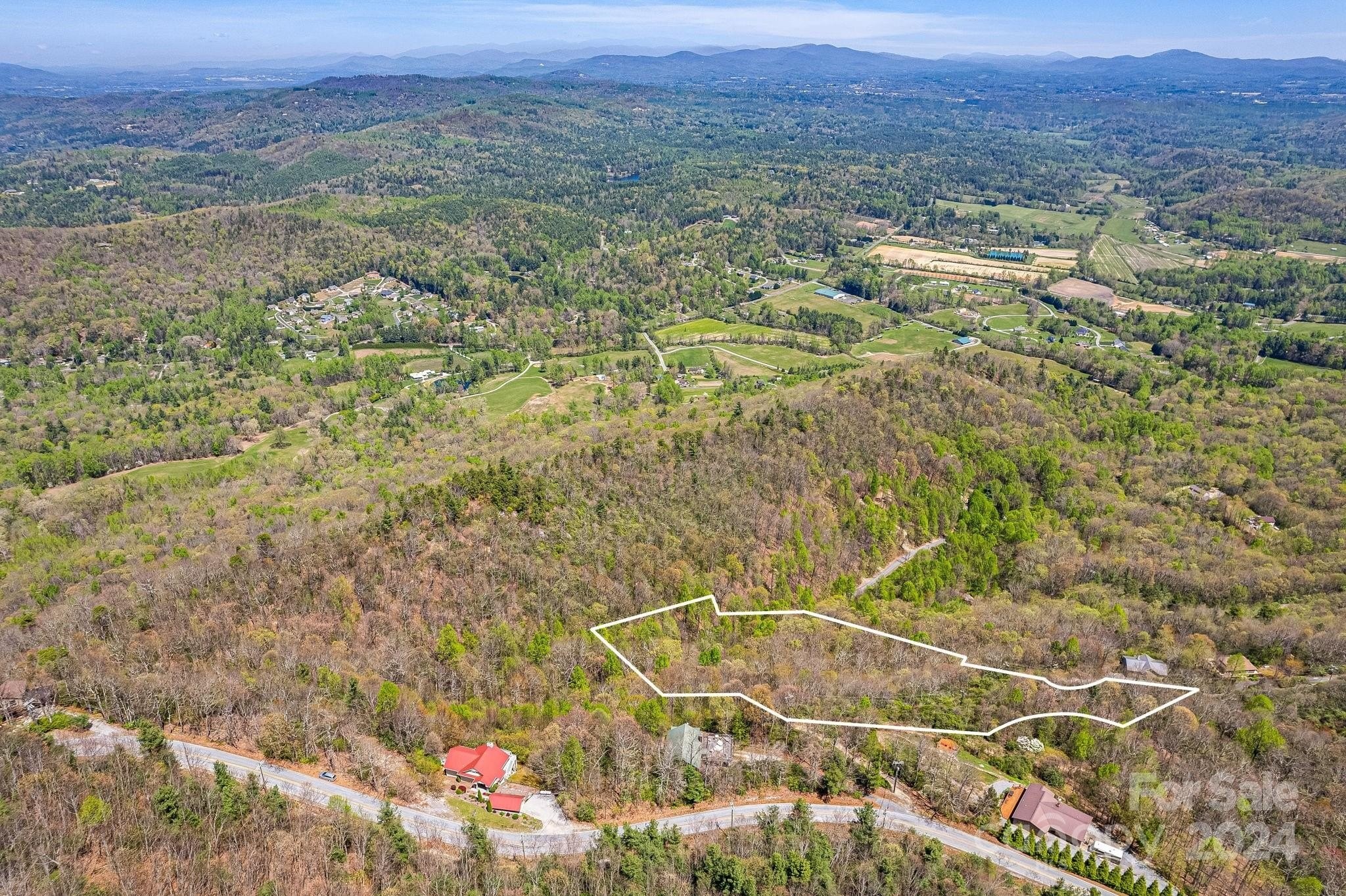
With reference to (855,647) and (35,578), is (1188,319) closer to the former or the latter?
(855,647)

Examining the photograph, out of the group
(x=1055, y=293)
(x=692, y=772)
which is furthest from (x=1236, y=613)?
(x=1055, y=293)

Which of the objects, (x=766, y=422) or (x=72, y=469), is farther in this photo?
(x=72, y=469)

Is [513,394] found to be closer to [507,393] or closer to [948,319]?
[507,393]

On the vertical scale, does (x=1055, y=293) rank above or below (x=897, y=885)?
above

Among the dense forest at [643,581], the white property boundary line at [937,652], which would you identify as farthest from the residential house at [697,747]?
the white property boundary line at [937,652]

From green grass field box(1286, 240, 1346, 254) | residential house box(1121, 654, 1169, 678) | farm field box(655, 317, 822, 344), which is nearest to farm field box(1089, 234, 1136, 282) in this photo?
green grass field box(1286, 240, 1346, 254)

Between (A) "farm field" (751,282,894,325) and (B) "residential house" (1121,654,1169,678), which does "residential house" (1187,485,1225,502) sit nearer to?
(B) "residential house" (1121,654,1169,678)

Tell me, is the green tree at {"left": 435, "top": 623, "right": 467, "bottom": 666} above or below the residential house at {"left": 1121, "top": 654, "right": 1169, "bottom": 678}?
above
